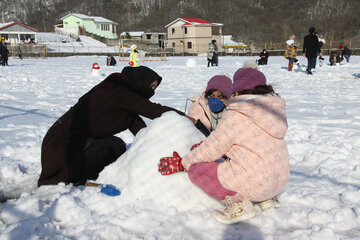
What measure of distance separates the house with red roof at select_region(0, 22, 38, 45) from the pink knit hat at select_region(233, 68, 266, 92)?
62.0 metres

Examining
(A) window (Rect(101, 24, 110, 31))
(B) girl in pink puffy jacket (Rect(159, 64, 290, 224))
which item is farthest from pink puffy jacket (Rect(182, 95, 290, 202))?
(A) window (Rect(101, 24, 110, 31))

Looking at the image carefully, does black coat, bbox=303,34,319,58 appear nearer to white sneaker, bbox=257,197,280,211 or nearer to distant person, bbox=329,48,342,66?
distant person, bbox=329,48,342,66

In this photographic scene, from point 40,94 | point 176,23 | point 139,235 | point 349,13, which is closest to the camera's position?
point 139,235

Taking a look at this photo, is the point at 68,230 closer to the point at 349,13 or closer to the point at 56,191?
the point at 56,191

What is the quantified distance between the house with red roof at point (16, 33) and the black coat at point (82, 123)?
61114 millimetres

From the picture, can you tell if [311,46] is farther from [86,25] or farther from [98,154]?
[86,25]

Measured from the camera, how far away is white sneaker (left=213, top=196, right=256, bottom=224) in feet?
7.27

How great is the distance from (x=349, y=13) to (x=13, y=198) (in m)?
90.9

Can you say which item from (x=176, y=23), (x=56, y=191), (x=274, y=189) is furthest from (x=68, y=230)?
(x=176, y=23)

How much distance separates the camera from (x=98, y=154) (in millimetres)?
2965

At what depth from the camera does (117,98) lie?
9.20 feet

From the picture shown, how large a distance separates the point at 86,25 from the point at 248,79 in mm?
70446

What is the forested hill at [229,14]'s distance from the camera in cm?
7738

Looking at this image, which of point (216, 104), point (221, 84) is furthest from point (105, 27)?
point (216, 104)
